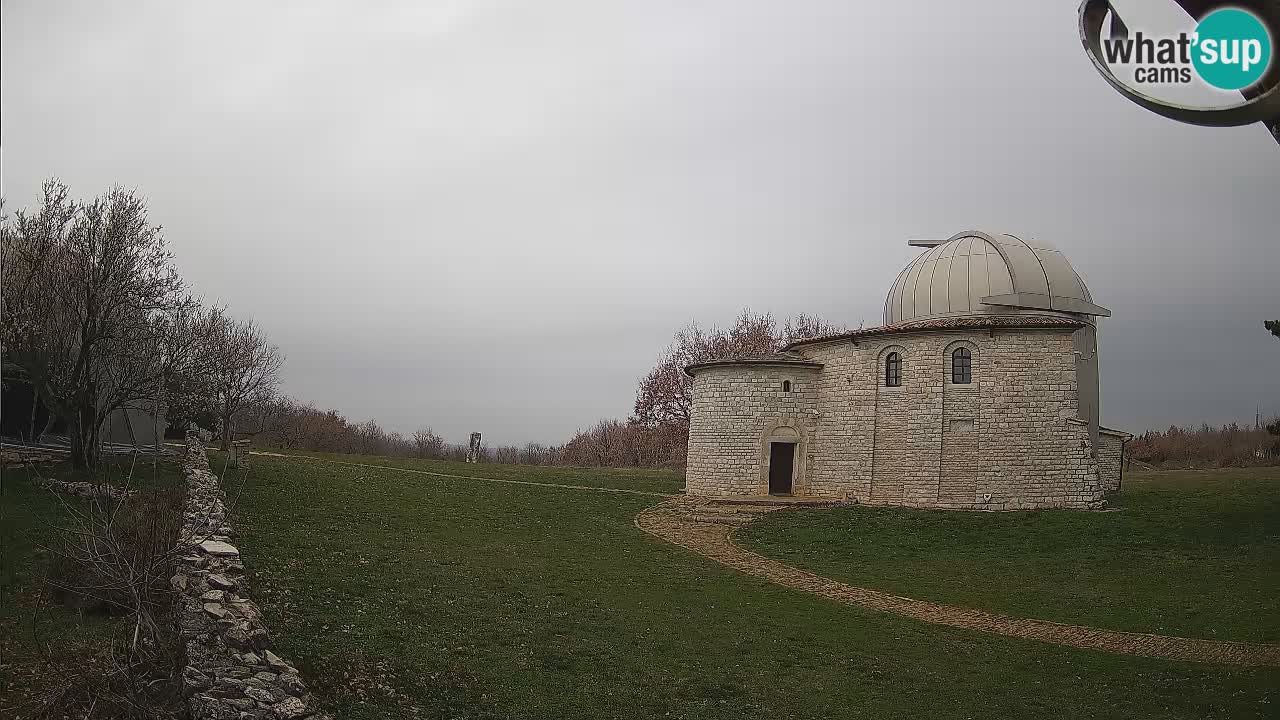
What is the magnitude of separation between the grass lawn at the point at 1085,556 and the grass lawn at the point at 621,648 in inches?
108

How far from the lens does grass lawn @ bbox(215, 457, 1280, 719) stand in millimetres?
8695

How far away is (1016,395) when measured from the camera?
23.4 m

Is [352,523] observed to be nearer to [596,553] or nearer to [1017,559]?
[596,553]

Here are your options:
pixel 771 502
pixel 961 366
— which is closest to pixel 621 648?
pixel 771 502

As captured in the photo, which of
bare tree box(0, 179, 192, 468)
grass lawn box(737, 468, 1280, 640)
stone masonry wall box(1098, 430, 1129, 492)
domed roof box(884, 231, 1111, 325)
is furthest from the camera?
stone masonry wall box(1098, 430, 1129, 492)

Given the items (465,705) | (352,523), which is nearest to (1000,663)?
(465,705)

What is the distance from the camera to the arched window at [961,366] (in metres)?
24.2

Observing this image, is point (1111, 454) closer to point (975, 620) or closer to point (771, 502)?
point (771, 502)

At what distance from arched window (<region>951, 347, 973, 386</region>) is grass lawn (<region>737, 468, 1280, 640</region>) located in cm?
424

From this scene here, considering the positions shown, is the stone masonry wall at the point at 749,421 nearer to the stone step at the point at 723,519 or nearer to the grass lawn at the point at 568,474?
the grass lawn at the point at 568,474

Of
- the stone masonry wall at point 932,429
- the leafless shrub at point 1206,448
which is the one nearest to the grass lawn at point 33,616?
the stone masonry wall at point 932,429

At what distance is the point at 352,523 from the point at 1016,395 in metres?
18.9

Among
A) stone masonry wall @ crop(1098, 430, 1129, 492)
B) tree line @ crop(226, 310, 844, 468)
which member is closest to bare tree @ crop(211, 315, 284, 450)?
tree line @ crop(226, 310, 844, 468)

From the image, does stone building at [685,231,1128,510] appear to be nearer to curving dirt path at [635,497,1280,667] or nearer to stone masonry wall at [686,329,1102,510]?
stone masonry wall at [686,329,1102,510]
